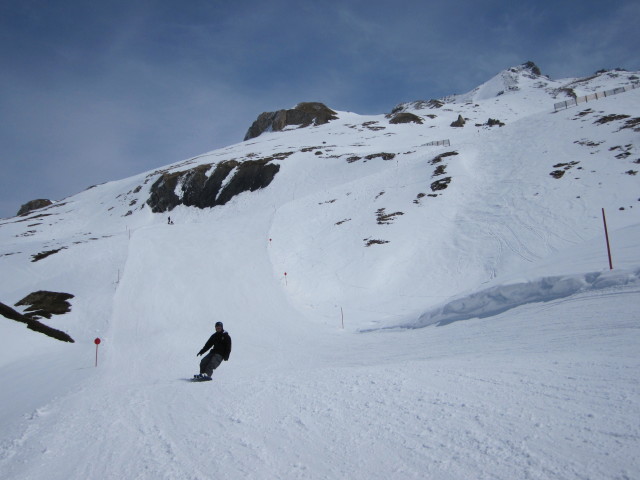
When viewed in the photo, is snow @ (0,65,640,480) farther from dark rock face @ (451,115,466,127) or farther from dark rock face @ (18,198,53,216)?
dark rock face @ (18,198,53,216)

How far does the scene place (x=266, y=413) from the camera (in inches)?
198

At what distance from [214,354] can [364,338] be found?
5.69 metres

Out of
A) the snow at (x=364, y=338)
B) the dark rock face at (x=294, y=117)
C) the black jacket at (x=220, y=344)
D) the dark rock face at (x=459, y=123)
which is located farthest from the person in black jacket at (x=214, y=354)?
the dark rock face at (x=294, y=117)

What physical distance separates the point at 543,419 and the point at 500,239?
2100 cm

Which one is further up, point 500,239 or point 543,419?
point 500,239

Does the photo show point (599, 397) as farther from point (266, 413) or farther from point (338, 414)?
point (266, 413)

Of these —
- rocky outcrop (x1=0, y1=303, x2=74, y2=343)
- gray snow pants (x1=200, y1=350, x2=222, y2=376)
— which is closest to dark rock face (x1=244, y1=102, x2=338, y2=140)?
rocky outcrop (x1=0, y1=303, x2=74, y2=343)

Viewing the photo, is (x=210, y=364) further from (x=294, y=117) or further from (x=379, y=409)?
(x=294, y=117)

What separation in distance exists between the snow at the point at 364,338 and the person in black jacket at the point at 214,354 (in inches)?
13.1

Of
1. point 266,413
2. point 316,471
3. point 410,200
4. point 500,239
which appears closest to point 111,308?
point 266,413

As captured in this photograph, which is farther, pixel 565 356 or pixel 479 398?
pixel 565 356

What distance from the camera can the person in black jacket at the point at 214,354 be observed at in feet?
26.3

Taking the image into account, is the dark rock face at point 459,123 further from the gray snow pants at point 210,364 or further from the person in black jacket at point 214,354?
the gray snow pants at point 210,364

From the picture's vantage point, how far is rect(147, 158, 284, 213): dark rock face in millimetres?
50312
